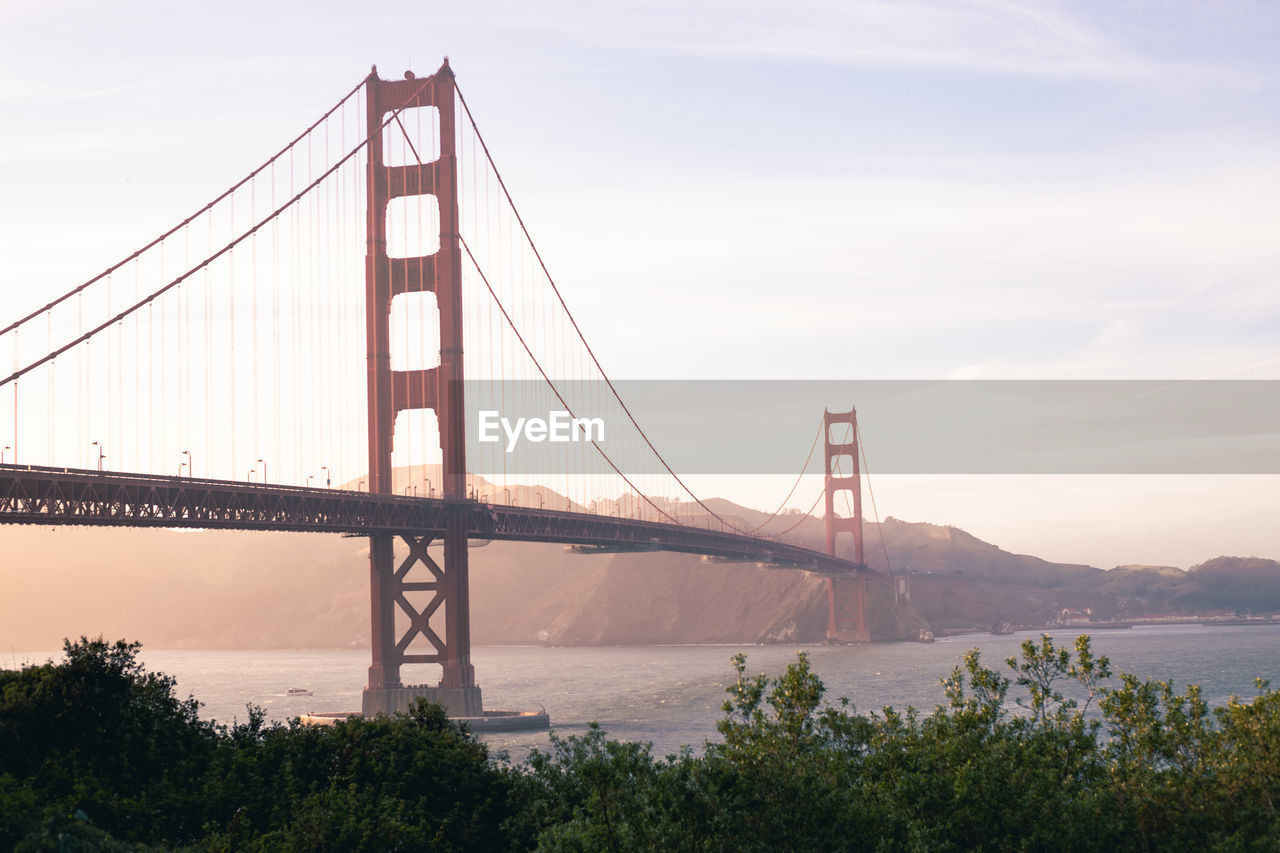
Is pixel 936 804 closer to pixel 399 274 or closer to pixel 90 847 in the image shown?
pixel 90 847

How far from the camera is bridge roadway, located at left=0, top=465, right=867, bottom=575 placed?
139ft

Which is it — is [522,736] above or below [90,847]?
below

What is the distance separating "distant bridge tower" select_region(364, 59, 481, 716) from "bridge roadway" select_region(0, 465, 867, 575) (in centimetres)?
145

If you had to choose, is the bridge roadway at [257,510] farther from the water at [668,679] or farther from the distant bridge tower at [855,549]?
the distant bridge tower at [855,549]

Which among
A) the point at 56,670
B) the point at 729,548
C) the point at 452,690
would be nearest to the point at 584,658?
the point at 729,548

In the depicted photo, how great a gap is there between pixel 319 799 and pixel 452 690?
42029 millimetres

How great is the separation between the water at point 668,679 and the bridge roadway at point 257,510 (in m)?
8.53

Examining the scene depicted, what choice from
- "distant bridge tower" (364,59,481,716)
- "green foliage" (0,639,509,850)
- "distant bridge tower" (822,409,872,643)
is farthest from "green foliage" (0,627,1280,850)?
"distant bridge tower" (822,409,872,643)

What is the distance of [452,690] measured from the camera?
60.8m

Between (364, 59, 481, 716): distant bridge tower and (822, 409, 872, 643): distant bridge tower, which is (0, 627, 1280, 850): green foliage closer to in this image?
(364, 59, 481, 716): distant bridge tower

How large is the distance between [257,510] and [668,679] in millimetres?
61646

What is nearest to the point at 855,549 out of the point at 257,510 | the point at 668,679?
the point at 668,679

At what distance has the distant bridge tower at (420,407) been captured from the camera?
200ft

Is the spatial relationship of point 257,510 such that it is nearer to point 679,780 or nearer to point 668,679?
point 679,780
